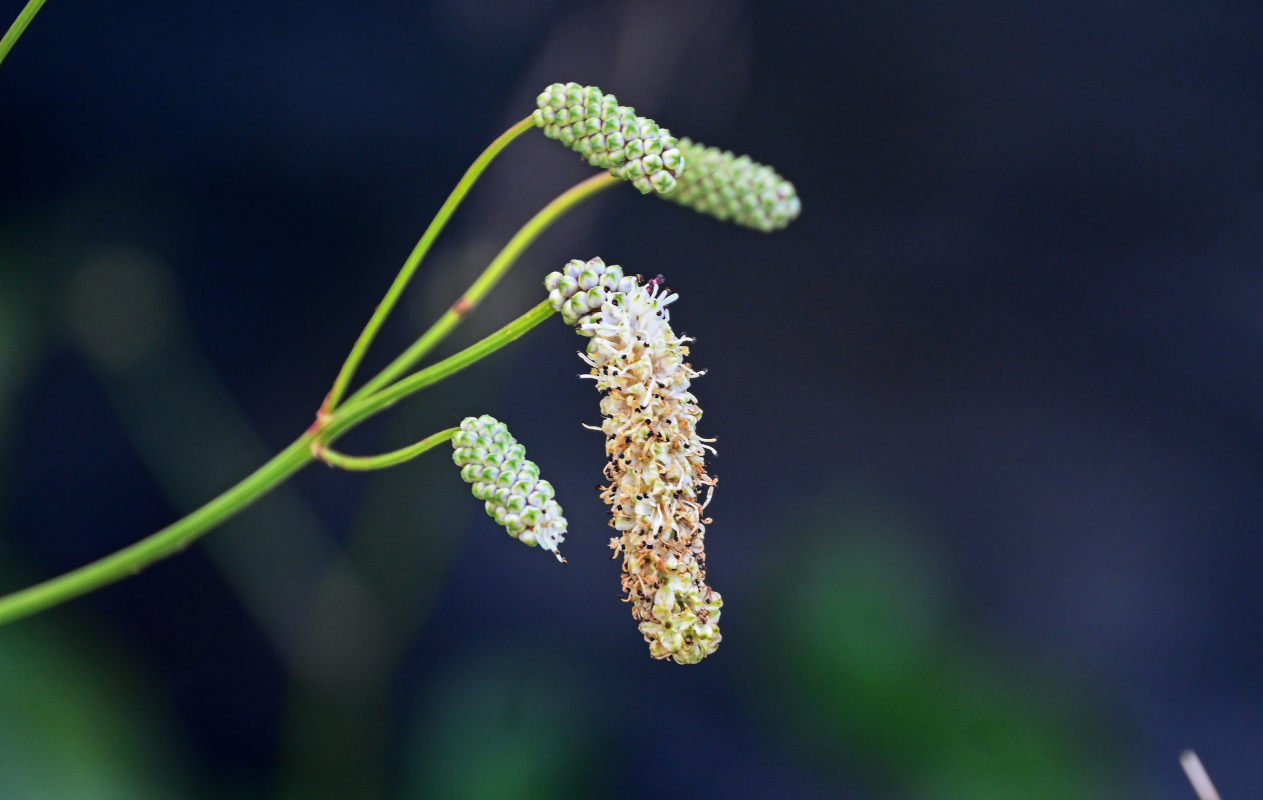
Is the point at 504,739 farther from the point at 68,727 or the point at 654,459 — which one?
the point at 654,459

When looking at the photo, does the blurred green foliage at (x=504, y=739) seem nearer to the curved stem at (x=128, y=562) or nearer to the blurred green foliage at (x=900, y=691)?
the blurred green foliage at (x=900, y=691)

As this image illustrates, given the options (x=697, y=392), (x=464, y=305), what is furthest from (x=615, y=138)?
(x=697, y=392)

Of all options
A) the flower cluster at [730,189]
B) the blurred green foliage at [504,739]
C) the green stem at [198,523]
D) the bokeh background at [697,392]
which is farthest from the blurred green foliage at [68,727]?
the flower cluster at [730,189]

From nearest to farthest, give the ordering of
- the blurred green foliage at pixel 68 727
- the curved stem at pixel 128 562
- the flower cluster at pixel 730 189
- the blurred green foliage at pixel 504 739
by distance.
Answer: the curved stem at pixel 128 562 → the flower cluster at pixel 730 189 → the blurred green foliage at pixel 68 727 → the blurred green foliage at pixel 504 739

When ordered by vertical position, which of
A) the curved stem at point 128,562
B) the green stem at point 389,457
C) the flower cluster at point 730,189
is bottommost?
the green stem at point 389,457

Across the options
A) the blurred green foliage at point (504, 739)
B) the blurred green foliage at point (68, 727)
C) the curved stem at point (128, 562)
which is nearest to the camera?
the curved stem at point (128, 562)

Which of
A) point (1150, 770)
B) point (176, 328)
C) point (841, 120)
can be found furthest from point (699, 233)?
point (1150, 770)

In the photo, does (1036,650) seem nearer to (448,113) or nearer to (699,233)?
(699,233)
